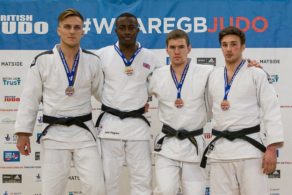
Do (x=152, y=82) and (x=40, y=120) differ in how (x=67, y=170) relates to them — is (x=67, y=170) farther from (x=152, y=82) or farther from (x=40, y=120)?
Answer: (x=40, y=120)

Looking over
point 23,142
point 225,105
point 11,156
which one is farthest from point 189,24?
point 11,156

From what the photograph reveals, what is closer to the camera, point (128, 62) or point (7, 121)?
point (128, 62)

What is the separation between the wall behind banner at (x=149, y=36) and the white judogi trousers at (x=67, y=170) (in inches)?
57.5

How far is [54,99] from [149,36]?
1.87 metres

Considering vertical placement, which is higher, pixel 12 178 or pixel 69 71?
pixel 69 71

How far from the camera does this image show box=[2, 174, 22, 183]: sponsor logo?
580 centimetres

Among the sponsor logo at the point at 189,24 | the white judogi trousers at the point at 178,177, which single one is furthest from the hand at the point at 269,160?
the sponsor logo at the point at 189,24

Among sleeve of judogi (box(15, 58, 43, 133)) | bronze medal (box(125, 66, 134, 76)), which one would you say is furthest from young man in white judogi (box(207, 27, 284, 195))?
sleeve of judogi (box(15, 58, 43, 133))

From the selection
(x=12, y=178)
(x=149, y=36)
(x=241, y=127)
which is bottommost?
(x=12, y=178)

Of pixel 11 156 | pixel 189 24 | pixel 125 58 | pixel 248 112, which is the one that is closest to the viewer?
pixel 248 112

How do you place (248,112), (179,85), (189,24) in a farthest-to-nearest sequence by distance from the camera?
(189,24)
(179,85)
(248,112)

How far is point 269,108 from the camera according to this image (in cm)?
406

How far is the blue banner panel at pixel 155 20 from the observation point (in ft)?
18.5

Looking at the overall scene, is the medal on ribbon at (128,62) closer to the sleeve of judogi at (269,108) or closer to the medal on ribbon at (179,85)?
the medal on ribbon at (179,85)
